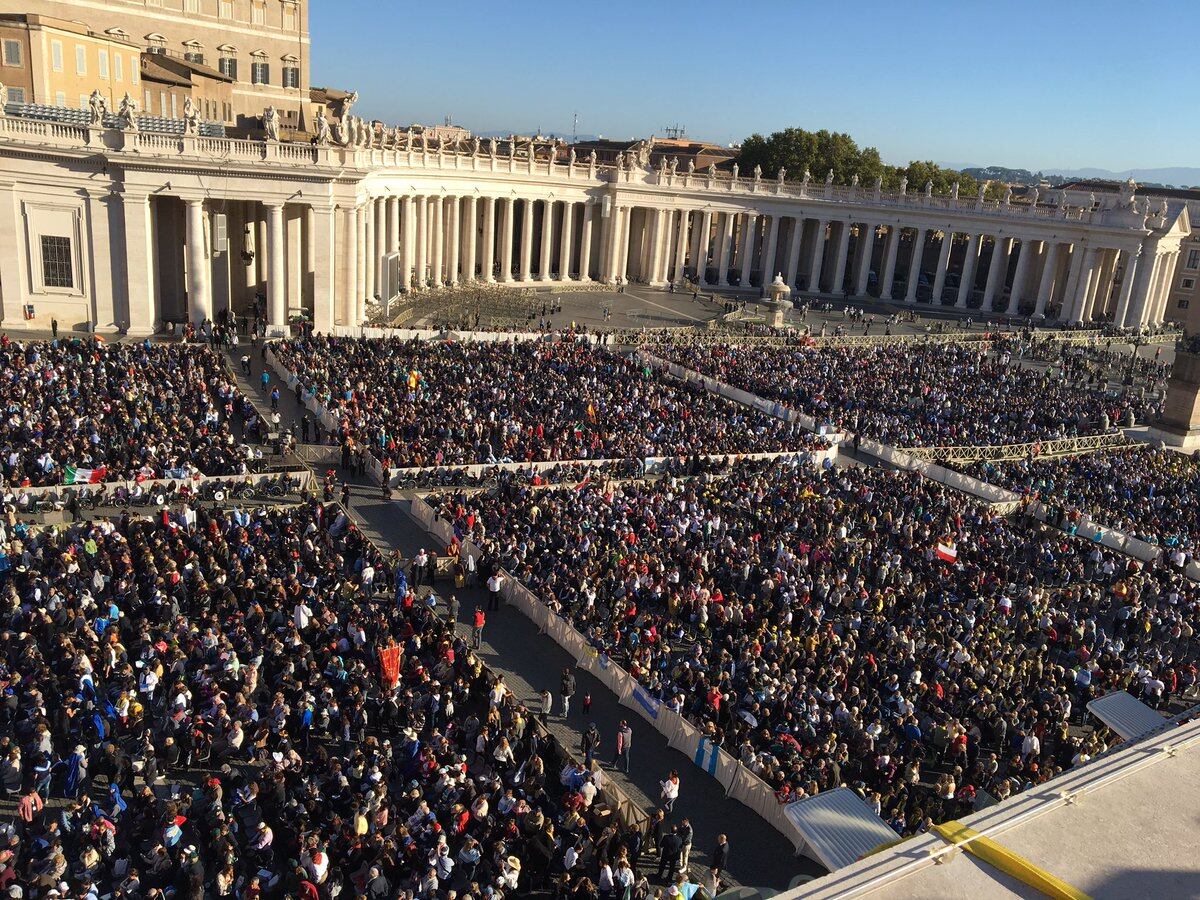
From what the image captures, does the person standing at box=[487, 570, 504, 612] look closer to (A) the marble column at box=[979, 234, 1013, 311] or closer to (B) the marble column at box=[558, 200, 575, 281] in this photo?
(B) the marble column at box=[558, 200, 575, 281]

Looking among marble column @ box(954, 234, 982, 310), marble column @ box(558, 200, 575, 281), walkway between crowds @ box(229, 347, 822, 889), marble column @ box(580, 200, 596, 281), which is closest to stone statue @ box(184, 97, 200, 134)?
walkway between crowds @ box(229, 347, 822, 889)

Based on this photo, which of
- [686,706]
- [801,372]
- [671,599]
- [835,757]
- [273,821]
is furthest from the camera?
[801,372]

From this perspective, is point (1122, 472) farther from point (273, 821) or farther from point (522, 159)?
point (522, 159)

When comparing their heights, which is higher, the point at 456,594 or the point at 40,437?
the point at 40,437

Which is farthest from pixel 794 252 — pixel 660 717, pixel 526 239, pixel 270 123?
pixel 660 717

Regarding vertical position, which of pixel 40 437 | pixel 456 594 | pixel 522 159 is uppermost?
pixel 522 159

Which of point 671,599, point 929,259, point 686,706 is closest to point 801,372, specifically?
point 671,599

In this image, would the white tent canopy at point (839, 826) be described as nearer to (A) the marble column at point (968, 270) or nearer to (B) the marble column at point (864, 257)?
(A) the marble column at point (968, 270)

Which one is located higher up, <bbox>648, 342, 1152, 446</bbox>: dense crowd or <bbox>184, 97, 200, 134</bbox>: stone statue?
<bbox>184, 97, 200, 134</bbox>: stone statue
